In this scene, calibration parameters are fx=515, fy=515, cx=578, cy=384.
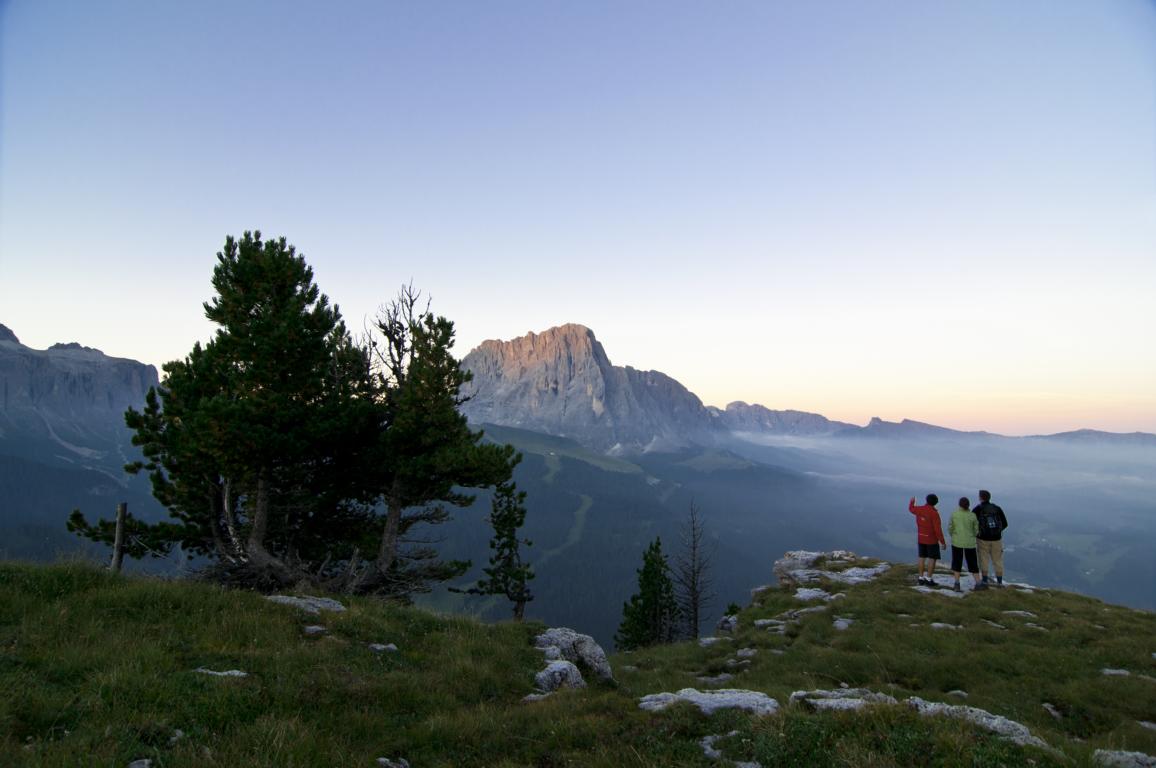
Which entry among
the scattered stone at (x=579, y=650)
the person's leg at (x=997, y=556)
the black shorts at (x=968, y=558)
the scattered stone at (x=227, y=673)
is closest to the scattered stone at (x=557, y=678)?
the scattered stone at (x=579, y=650)

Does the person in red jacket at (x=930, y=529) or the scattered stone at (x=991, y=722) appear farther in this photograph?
the person in red jacket at (x=930, y=529)

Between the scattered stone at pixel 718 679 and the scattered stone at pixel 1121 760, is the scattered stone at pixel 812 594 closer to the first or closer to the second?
the scattered stone at pixel 718 679

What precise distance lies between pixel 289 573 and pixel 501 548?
3445cm

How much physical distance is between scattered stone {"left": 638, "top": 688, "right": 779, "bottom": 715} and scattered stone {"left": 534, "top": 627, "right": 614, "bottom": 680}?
3812 millimetres

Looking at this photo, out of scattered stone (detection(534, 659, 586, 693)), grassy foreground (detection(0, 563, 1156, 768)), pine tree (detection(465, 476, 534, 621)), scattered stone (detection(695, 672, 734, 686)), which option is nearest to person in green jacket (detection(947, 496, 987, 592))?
grassy foreground (detection(0, 563, 1156, 768))

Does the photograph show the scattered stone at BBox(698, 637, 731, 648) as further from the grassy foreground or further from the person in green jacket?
the person in green jacket

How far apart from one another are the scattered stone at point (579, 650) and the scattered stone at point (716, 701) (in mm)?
3812

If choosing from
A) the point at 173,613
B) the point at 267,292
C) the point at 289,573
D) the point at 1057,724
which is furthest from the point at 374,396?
the point at 1057,724

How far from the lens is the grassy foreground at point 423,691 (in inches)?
240

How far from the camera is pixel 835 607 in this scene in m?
21.7

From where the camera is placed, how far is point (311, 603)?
13.5m

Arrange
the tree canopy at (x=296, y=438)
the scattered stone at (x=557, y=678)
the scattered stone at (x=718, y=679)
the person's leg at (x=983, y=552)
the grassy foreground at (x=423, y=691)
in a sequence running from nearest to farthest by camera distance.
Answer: the grassy foreground at (x=423, y=691) < the scattered stone at (x=557, y=678) < the scattered stone at (x=718, y=679) < the tree canopy at (x=296, y=438) < the person's leg at (x=983, y=552)

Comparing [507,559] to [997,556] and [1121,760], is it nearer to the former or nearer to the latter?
[997,556]

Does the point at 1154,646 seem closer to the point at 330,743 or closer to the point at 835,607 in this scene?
the point at 835,607
